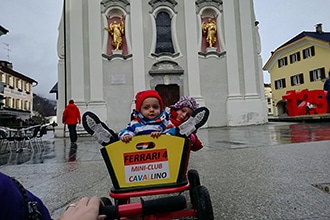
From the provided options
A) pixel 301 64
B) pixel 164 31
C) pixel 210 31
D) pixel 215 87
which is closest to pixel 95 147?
pixel 215 87

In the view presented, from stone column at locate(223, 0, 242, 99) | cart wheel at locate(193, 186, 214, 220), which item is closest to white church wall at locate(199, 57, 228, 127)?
stone column at locate(223, 0, 242, 99)

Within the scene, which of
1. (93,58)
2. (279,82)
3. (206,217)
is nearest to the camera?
(206,217)

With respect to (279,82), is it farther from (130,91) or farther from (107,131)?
(107,131)

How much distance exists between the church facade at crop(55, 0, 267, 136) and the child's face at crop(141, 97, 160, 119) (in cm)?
1399

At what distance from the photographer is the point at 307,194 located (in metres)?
2.76

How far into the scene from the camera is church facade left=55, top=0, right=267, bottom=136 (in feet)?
53.4

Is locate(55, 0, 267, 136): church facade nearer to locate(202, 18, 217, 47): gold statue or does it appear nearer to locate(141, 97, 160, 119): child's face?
locate(202, 18, 217, 47): gold statue

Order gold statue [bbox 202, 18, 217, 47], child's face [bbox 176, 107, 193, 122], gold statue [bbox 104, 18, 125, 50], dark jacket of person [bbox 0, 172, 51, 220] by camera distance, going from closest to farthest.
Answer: dark jacket of person [bbox 0, 172, 51, 220] → child's face [bbox 176, 107, 193, 122] → gold statue [bbox 104, 18, 125, 50] → gold statue [bbox 202, 18, 217, 47]

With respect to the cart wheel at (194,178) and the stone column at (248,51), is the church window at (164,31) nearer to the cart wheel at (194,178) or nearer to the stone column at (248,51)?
the stone column at (248,51)

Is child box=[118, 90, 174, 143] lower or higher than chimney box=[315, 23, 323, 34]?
lower

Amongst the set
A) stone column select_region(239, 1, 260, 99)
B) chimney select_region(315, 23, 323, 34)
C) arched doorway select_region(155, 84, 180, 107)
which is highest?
chimney select_region(315, 23, 323, 34)

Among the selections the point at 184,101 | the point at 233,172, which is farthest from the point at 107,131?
the point at 233,172

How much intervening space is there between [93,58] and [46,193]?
13.8 meters

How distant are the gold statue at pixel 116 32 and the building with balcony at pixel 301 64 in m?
22.8
